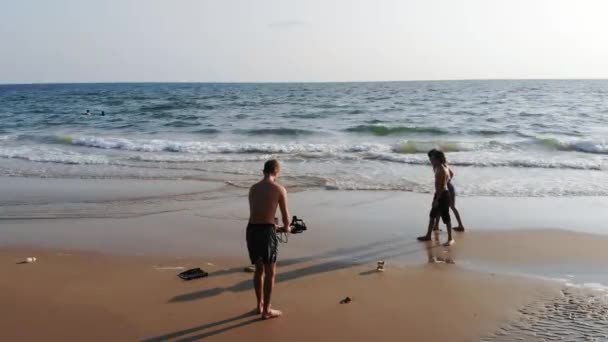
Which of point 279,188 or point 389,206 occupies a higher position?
point 279,188

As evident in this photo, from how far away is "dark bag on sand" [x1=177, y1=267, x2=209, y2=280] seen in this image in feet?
21.7

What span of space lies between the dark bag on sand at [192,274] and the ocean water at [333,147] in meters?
6.16

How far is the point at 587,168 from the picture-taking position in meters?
15.5

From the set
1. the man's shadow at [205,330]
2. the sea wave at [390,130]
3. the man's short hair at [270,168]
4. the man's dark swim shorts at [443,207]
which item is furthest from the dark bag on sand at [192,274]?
the sea wave at [390,130]

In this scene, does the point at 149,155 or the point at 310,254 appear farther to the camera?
the point at 149,155

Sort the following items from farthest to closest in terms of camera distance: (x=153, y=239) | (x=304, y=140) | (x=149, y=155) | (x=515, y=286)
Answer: (x=304, y=140) → (x=149, y=155) → (x=153, y=239) → (x=515, y=286)

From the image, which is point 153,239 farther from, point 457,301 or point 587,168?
point 587,168

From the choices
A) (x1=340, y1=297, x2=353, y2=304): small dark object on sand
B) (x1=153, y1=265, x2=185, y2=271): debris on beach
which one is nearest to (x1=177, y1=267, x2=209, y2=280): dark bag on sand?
(x1=153, y1=265, x2=185, y2=271): debris on beach

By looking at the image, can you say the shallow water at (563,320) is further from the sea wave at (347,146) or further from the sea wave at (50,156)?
the sea wave at (50,156)

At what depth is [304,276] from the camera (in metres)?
6.78

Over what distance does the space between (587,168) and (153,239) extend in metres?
12.3

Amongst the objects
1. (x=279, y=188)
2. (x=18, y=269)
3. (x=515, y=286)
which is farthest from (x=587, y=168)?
(x=18, y=269)

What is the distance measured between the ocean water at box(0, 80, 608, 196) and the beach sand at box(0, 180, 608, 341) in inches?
129

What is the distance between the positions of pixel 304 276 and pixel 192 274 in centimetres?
132
